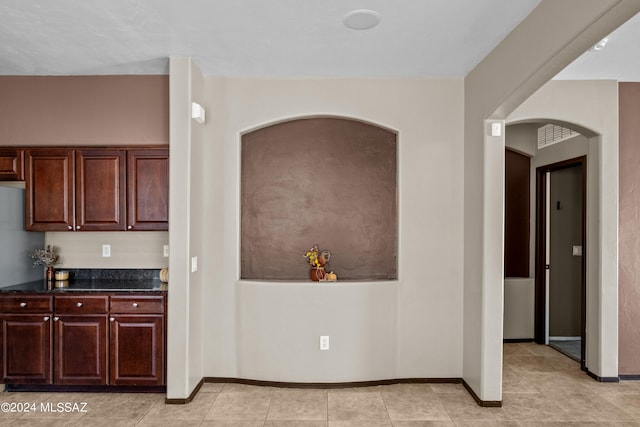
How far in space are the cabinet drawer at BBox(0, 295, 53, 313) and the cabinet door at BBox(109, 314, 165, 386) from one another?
0.56m

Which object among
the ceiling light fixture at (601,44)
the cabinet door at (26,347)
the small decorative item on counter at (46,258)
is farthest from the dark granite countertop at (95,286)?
the ceiling light fixture at (601,44)

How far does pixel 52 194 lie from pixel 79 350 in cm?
137

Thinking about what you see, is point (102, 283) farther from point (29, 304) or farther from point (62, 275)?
point (29, 304)

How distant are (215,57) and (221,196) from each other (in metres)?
1.18

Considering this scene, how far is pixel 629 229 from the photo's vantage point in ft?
13.3

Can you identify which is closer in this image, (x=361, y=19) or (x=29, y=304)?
(x=361, y=19)

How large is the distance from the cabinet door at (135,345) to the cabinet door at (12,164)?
156 cm

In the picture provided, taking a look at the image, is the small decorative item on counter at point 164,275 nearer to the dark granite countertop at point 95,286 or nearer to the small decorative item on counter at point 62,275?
the dark granite countertop at point 95,286

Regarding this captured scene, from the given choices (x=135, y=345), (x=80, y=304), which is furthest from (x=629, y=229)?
(x=80, y=304)

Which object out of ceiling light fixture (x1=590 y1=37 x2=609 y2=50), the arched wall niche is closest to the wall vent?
ceiling light fixture (x1=590 y1=37 x2=609 y2=50)

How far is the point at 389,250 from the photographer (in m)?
4.27

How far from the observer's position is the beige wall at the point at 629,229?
4023mm

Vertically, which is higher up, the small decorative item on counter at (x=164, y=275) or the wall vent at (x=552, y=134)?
the wall vent at (x=552, y=134)

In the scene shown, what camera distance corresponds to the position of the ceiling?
264 cm
